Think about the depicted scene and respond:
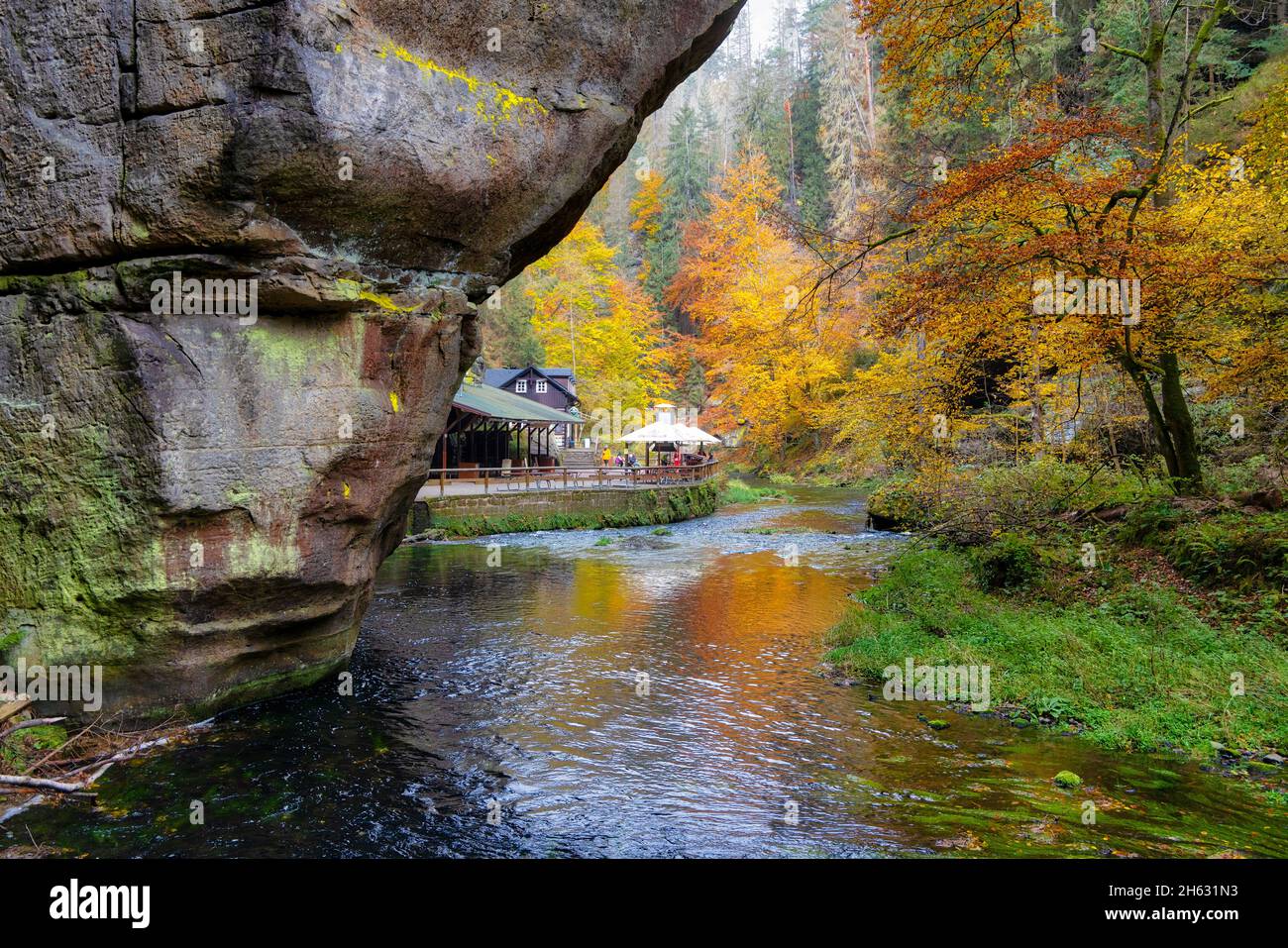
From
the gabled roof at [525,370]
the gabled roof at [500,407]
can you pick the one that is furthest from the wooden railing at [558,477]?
the gabled roof at [525,370]

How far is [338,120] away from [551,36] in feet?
9.71

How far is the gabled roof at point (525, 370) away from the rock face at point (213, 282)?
37493 millimetres

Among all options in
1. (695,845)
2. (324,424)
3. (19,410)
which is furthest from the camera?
(324,424)

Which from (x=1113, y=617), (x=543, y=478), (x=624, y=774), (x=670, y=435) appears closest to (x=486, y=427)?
(x=543, y=478)

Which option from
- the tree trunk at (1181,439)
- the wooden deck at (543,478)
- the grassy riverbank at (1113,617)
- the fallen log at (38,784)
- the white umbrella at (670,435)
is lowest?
the fallen log at (38,784)

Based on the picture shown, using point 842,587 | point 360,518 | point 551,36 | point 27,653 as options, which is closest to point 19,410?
point 27,653

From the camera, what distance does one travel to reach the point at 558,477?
105 ft

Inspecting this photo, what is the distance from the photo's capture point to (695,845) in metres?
6.16

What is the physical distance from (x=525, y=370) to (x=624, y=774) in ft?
137

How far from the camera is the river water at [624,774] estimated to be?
243 inches

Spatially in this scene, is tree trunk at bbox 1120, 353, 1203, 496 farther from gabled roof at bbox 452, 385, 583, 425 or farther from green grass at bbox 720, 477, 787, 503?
green grass at bbox 720, 477, 787, 503

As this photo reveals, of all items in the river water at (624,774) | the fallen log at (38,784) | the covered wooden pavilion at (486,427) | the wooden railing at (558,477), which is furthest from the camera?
the covered wooden pavilion at (486,427)

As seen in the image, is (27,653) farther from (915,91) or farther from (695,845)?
(915,91)

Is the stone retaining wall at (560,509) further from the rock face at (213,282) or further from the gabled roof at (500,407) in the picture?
the rock face at (213,282)
